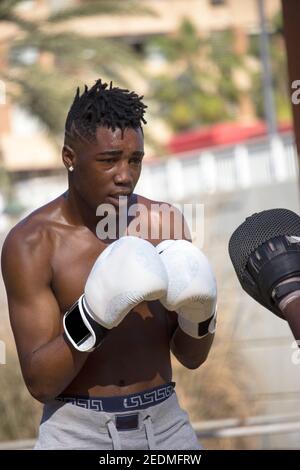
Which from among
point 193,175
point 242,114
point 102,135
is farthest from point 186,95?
point 102,135

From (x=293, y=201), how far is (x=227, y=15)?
27477 mm

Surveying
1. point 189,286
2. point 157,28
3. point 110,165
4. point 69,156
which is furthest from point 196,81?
point 189,286

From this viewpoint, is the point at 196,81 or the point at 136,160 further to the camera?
the point at 196,81

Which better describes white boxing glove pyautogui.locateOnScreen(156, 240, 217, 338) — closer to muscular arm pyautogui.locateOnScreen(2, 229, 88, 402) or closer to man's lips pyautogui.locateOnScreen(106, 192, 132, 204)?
man's lips pyautogui.locateOnScreen(106, 192, 132, 204)

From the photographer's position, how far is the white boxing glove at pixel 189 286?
2807 mm

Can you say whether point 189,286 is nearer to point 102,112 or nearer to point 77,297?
point 77,297

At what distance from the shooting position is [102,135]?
2963 millimetres

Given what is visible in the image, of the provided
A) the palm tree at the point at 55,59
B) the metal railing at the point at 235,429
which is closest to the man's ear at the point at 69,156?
the metal railing at the point at 235,429

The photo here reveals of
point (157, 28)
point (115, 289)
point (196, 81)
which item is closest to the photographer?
point (115, 289)

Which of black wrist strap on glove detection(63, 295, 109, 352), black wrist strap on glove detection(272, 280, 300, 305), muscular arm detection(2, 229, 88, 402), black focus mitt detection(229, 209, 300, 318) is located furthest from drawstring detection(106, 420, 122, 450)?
black wrist strap on glove detection(272, 280, 300, 305)

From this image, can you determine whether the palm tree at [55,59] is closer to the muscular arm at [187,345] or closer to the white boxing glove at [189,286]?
the muscular arm at [187,345]

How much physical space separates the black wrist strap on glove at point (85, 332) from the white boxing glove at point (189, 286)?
0.67 feet

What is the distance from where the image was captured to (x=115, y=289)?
8.97 ft

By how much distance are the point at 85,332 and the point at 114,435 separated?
377 millimetres
